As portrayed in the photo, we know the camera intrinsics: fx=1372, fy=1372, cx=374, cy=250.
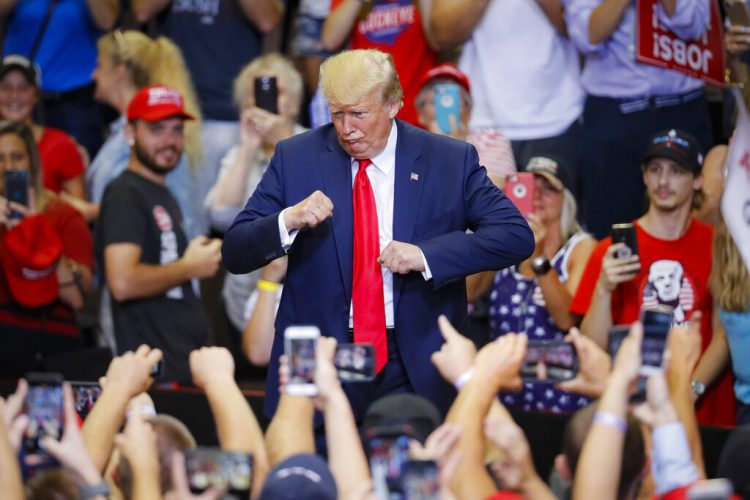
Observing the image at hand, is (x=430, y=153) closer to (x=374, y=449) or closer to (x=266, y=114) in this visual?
(x=374, y=449)

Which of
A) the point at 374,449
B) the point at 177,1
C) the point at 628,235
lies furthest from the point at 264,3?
the point at 374,449

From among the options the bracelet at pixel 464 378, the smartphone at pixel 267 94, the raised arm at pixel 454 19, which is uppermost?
the raised arm at pixel 454 19

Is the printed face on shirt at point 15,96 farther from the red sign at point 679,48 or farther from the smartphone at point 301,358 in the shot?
the smartphone at point 301,358

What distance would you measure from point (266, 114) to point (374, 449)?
13.7 feet

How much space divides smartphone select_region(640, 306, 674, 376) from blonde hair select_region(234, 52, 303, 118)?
4.23 meters

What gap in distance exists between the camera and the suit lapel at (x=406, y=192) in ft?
15.7

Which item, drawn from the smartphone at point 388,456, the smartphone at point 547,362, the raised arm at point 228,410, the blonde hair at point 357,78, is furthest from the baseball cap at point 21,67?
the smartphone at point 388,456

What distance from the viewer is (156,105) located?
727 cm

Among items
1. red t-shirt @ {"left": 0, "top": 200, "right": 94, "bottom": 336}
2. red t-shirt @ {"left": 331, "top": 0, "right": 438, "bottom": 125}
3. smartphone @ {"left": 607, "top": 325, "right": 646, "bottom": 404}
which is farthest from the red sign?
smartphone @ {"left": 607, "top": 325, "right": 646, "bottom": 404}

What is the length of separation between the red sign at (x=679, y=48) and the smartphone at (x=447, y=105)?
0.94m

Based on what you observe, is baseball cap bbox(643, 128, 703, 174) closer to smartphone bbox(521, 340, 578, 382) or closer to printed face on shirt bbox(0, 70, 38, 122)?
smartphone bbox(521, 340, 578, 382)

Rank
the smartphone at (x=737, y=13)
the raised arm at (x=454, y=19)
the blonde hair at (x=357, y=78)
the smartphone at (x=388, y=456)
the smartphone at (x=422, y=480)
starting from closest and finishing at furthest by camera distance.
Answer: the smartphone at (x=422, y=480) < the smartphone at (x=388, y=456) < the blonde hair at (x=357, y=78) < the smartphone at (x=737, y=13) < the raised arm at (x=454, y=19)

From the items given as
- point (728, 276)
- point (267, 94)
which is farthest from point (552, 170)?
point (267, 94)

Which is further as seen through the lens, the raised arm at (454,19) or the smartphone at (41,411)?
the raised arm at (454,19)
